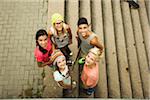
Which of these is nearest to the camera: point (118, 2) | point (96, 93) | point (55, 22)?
point (55, 22)

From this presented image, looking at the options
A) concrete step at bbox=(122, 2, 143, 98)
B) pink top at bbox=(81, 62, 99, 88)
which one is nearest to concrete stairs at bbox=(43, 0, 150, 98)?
concrete step at bbox=(122, 2, 143, 98)

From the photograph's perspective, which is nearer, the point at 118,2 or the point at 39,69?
the point at 39,69

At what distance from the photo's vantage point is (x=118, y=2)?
22.4 ft

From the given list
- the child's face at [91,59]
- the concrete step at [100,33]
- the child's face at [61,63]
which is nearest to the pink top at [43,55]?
the child's face at [61,63]

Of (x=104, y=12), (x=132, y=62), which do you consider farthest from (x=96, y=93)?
(x=104, y=12)

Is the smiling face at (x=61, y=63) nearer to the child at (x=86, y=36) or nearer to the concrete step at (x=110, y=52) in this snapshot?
the child at (x=86, y=36)

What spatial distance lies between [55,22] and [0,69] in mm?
1792

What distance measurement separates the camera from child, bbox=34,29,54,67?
4.41 meters

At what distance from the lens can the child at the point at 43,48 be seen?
441cm

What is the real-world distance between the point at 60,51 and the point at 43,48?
0.32 meters

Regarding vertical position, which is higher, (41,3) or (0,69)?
(41,3)

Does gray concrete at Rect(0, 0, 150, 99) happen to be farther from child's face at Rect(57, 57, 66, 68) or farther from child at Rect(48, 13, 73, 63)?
child's face at Rect(57, 57, 66, 68)

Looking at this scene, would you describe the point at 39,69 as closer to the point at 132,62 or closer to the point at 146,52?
the point at 132,62

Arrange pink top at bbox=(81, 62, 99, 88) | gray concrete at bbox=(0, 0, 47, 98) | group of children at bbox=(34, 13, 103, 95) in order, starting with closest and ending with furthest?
group of children at bbox=(34, 13, 103, 95), pink top at bbox=(81, 62, 99, 88), gray concrete at bbox=(0, 0, 47, 98)
